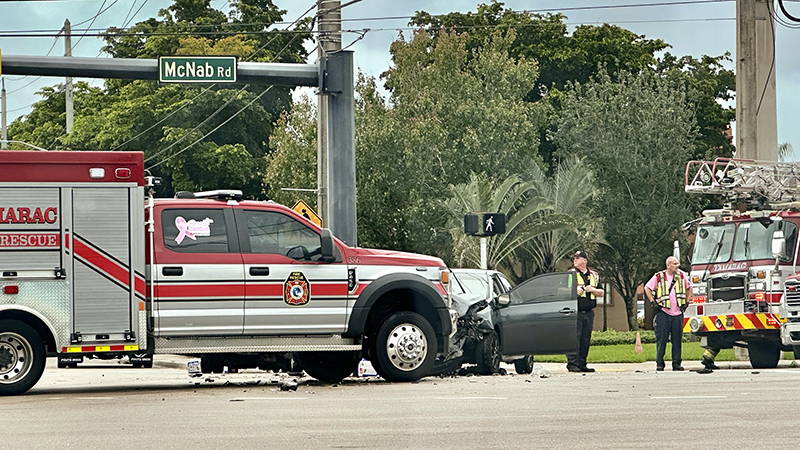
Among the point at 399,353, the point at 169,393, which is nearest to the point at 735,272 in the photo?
the point at 399,353

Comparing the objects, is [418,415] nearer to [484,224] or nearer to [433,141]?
[484,224]

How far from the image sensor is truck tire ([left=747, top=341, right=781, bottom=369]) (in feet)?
66.1

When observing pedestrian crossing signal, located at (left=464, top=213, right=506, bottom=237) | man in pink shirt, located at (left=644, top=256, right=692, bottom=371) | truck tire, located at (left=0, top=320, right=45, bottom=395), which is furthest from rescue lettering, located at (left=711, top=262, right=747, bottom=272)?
truck tire, located at (left=0, top=320, right=45, bottom=395)

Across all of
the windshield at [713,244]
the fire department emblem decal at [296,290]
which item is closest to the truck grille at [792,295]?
the windshield at [713,244]

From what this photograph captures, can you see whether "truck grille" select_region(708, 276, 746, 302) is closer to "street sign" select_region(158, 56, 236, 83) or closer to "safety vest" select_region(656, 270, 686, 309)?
"safety vest" select_region(656, 270, 686, 309)

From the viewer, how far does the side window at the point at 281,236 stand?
14.0 meters

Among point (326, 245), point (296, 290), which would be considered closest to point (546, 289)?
point (326, 245)

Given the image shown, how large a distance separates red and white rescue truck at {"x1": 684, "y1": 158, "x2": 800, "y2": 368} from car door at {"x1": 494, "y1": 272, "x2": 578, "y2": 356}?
9.79 ft

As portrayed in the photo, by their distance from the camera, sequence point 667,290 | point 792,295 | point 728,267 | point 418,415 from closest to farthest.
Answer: point 418,415, point 792,295, point 667,290, point 728,267

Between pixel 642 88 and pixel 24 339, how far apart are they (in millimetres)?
30793

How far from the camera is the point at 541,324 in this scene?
18047 mm

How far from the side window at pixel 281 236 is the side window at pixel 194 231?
1.12 feet

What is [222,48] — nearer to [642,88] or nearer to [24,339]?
[642,88]

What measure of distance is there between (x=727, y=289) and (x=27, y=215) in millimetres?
11459
